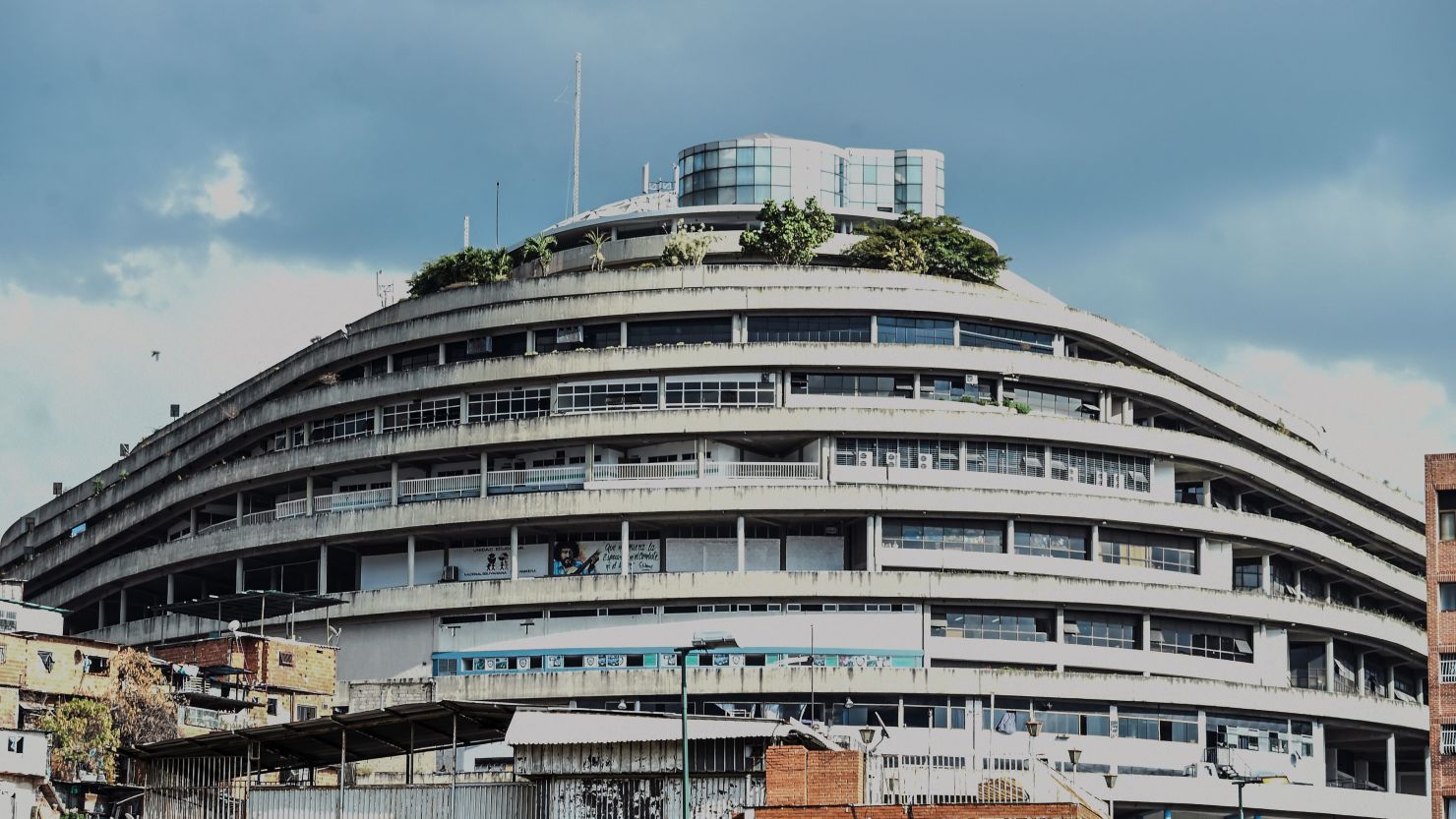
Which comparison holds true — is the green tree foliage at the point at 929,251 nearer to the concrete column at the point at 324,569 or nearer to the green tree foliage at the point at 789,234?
the green tree foliage at the point at 789,234

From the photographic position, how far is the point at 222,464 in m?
115

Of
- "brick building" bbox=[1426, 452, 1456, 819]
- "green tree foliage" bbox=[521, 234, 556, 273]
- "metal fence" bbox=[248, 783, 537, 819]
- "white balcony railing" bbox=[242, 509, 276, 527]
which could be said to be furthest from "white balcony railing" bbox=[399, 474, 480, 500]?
"metal fence" bbox=[248, 783, 537, 819]

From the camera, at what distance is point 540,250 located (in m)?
114

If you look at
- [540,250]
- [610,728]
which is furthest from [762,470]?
[610,728]

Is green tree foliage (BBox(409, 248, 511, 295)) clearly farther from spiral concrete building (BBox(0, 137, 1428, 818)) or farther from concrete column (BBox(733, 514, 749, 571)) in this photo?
concrete column (BBox(733, 514, 749, 571))

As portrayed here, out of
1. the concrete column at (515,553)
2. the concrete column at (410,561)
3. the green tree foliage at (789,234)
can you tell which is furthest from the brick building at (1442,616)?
the concrete column at (410,561)

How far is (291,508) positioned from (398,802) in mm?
51219

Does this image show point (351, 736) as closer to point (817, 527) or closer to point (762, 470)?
point (762, 470)

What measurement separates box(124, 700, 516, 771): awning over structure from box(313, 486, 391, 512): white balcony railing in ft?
147

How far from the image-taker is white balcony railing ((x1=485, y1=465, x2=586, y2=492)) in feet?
342

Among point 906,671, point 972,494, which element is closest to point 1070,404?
point 972,494

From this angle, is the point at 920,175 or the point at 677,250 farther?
the point at 920,175

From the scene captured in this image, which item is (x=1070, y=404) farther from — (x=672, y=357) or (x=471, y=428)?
(x=471, y=428)

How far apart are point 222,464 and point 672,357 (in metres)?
26.5
